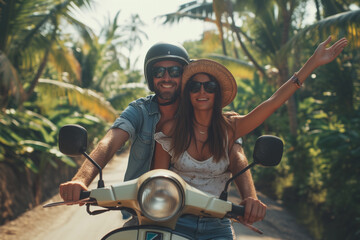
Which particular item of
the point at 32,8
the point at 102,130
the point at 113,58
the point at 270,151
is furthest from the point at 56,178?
the point at 113,58

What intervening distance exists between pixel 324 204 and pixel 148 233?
902 cm

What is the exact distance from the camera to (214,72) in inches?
105

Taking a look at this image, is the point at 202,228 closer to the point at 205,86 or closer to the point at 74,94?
the point at 205,86

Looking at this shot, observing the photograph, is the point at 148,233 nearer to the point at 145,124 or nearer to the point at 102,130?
the point at 145,124

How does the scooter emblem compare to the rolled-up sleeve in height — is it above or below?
below

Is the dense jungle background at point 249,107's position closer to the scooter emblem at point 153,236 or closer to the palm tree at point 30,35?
the palm tree at point 30,35

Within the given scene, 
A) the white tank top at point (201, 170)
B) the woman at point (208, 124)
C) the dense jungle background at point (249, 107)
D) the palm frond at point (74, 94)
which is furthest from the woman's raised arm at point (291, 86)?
the palm frond at point (74, 94)

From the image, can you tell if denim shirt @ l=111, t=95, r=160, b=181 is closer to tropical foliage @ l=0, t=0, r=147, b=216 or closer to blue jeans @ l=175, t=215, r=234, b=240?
blue jeans @ l=175, t=215, r=234, b=240

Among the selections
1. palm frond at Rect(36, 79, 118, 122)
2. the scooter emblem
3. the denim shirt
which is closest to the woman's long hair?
the denim shirt

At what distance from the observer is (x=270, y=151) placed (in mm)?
2062

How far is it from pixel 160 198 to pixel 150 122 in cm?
126

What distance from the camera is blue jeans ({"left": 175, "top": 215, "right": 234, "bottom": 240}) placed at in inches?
95.2

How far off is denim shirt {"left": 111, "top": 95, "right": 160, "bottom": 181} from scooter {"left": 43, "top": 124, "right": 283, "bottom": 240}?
67 centimetres

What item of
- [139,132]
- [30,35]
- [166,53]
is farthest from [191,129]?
[30,35]
